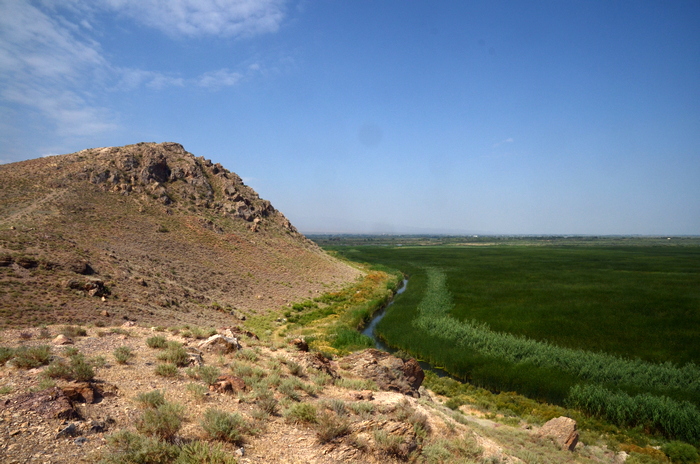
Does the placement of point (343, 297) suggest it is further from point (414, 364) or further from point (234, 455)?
point (234, 455)

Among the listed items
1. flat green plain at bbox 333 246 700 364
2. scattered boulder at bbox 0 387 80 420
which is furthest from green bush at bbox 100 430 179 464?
flat green plain at bbox 333 246 700 364

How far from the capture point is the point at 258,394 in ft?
32.8

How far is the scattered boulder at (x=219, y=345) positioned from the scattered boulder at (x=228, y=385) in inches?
125

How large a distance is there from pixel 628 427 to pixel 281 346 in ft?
60.5

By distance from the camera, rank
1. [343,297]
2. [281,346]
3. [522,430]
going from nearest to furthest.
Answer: [522,430] → [281,346] → [343,297]

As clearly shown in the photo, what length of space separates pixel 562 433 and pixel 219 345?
15302mm

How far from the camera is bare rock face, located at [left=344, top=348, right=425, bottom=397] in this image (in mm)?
15234

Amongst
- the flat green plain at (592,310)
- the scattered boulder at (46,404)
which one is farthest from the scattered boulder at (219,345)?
the flat green plain at (592,310)

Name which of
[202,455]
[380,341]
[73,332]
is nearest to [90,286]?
[73,332]

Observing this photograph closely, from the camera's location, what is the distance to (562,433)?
45.6 feet

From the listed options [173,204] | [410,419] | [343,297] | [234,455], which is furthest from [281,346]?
[173,204]

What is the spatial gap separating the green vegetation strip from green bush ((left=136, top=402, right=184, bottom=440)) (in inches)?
937

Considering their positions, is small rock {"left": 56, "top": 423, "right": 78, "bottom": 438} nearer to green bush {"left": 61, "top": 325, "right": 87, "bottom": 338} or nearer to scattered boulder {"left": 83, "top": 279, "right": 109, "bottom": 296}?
green bush {"left": 61, "top": 325, "right": 87, "bottom": 338}

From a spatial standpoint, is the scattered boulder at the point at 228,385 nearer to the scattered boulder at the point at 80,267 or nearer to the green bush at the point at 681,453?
the green bush at the point at 681,453
